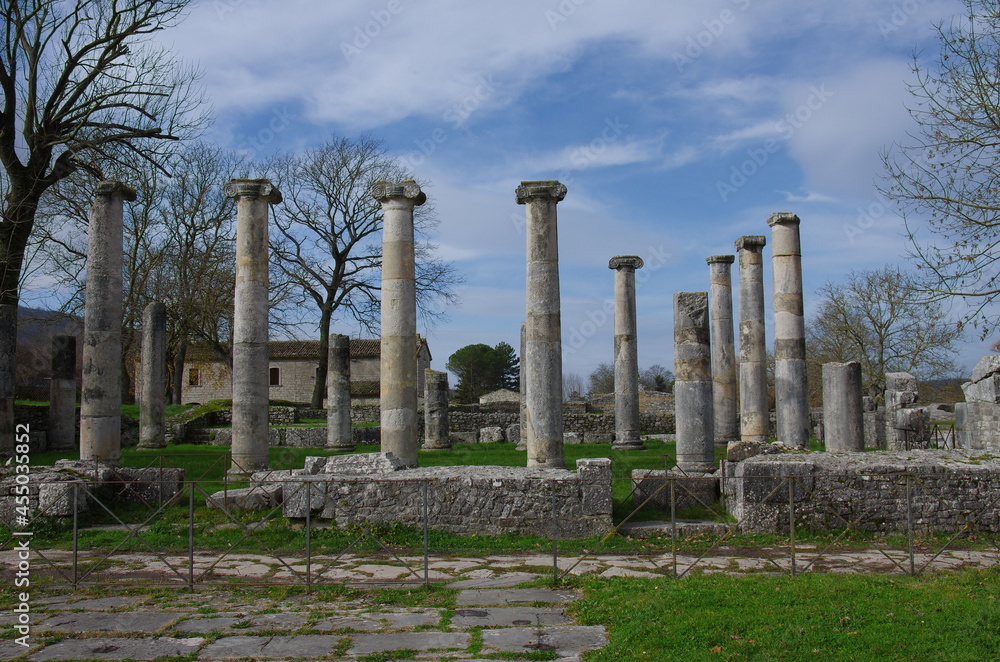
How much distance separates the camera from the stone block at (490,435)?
83.8 feet

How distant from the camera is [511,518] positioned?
34.0 ft

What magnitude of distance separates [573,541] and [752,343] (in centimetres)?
1089

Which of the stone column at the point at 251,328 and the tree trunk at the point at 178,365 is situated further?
the tree trunk at the point at 178,365

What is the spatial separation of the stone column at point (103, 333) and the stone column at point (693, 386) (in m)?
10.8

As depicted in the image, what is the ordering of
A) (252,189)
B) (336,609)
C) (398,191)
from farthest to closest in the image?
(252,189)
(398,191)
(336,609)

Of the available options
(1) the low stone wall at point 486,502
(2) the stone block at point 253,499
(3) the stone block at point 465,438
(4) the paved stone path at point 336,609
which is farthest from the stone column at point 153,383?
(1) the low stone wall at point 486,502

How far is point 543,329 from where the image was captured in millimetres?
12641

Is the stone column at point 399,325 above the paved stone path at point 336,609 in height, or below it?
above

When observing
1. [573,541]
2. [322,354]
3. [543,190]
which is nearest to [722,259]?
[543,190]

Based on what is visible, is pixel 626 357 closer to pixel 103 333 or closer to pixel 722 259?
pixel 722 259

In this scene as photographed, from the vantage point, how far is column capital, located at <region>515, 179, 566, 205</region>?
12.9 meters

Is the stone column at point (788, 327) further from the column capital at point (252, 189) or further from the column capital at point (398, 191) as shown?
the column capital at point (252, 189)

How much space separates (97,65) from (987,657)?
2029 cm

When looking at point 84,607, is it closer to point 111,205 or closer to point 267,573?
point 267,573
